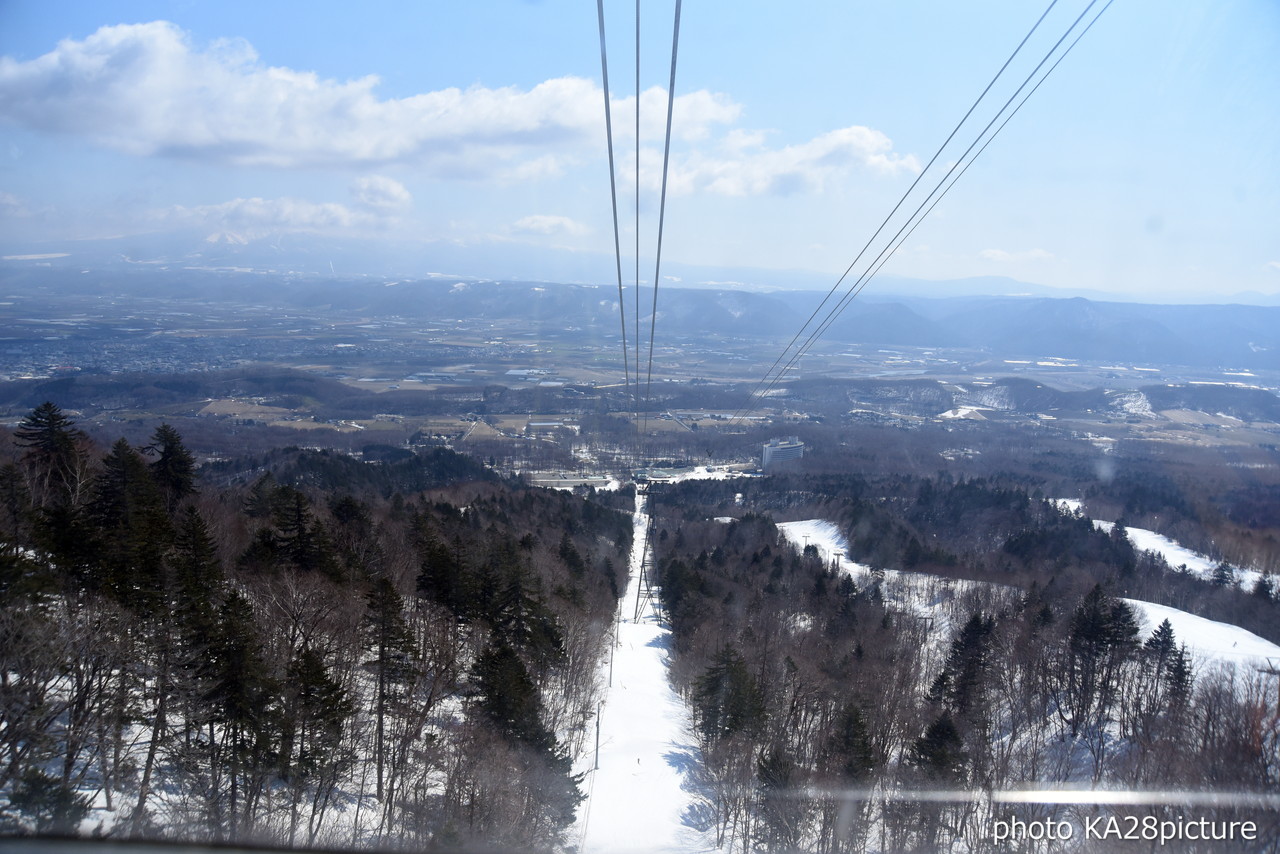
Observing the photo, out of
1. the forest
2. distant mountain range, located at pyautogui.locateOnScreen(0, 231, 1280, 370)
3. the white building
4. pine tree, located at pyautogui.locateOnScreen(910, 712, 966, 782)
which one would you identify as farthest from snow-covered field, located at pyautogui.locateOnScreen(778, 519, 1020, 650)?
distant mountain range, located at pyautogui.locateOnScreen(0, 231, 1280, 370)

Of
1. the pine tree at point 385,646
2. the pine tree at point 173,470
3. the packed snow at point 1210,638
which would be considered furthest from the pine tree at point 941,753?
the pine tree at point 173,470

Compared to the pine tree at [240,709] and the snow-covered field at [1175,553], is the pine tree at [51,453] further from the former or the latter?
the snow-covered field at [1175,553]

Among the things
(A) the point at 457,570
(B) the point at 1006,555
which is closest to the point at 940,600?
(B) the point at 1006,555

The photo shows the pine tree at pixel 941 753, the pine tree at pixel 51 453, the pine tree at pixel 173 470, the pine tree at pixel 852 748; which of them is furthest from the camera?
the pine tree at pixel 173 470

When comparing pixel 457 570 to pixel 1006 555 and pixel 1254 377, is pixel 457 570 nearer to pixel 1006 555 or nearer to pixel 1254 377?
pixel 1006 555

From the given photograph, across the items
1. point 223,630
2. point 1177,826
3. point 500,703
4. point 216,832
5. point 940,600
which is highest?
point 223,630

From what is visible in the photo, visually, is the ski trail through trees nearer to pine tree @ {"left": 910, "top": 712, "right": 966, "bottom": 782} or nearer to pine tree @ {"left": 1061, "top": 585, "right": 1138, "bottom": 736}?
pine tree @ {"left": 910, "top": 712, "right": 966, "bottom": 782}

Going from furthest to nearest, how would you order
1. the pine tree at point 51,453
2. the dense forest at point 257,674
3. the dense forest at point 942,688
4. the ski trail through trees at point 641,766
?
1. the pine tree at point 51,453
2. the ski trail through trees at point 641,766
3. the dense forest at point 942,688
4. the dense forest at point 257,674
